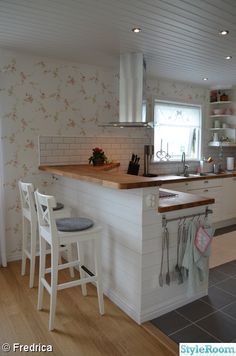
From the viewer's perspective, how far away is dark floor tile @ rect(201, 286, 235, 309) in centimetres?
239

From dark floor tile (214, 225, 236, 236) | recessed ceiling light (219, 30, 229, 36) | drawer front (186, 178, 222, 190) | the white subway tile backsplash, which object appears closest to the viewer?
recessed ceiling light (219, 30, 229, 36)

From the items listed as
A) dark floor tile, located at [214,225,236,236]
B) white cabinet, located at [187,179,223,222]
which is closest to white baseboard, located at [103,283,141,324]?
white cabinet, located at [187,179,223,222]

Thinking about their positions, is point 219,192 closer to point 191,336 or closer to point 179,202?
point 179,202

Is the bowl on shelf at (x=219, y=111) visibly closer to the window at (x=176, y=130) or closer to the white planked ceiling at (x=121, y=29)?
the window at (x=176, y=130)

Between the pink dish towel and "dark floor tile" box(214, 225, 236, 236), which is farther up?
the pink dish towel

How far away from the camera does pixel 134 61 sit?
3156 mm

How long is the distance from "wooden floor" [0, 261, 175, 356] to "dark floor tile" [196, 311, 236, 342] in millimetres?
405

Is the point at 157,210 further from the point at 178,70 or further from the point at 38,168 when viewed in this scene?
the point at 178,70

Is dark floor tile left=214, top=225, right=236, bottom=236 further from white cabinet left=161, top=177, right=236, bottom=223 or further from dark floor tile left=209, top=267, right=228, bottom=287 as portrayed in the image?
dark floor tile left=209, top=267, right=228, bottom=287

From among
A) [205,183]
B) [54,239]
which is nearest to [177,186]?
[205,183]

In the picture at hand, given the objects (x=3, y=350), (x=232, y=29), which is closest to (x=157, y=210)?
(x=3, y=350)

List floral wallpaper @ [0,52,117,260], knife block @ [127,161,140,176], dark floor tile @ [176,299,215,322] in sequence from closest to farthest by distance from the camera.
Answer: dark floor tile @ [176,299,215,322]
floral wallpaper @ [0,52,117,260]
knife block @ [127,161,140,176]

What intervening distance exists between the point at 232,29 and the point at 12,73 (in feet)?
7.48

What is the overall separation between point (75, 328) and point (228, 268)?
1.85 m
